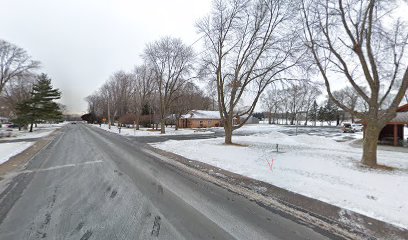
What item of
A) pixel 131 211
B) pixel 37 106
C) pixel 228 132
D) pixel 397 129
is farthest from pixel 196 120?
pixel 131 211

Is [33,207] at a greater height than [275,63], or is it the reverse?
[275,63]

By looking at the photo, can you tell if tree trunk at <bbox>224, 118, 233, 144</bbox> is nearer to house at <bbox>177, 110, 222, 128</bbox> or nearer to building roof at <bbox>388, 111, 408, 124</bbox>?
building roof at <bbox>388, 111, 408, 124</bbox>

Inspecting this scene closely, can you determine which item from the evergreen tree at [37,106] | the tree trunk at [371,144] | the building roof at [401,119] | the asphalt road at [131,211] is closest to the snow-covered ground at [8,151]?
the asphalt road at [131,211]

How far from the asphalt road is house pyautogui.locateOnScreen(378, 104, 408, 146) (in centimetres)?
2075

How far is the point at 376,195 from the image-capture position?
622 cm

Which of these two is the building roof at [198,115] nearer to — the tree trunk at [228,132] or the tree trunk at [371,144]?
the tree trunk at [228,132]

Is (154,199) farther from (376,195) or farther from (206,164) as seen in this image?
(376,195)

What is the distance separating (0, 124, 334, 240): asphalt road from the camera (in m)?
3.98

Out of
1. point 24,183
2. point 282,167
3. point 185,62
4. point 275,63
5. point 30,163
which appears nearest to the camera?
point 24,183

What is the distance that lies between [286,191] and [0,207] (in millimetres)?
7364

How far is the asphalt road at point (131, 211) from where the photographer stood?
398cm

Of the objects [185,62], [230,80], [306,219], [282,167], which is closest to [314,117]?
[185,62]

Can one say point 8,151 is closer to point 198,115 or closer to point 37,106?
point 37,106

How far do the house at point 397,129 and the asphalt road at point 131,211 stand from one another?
20.8 metres
